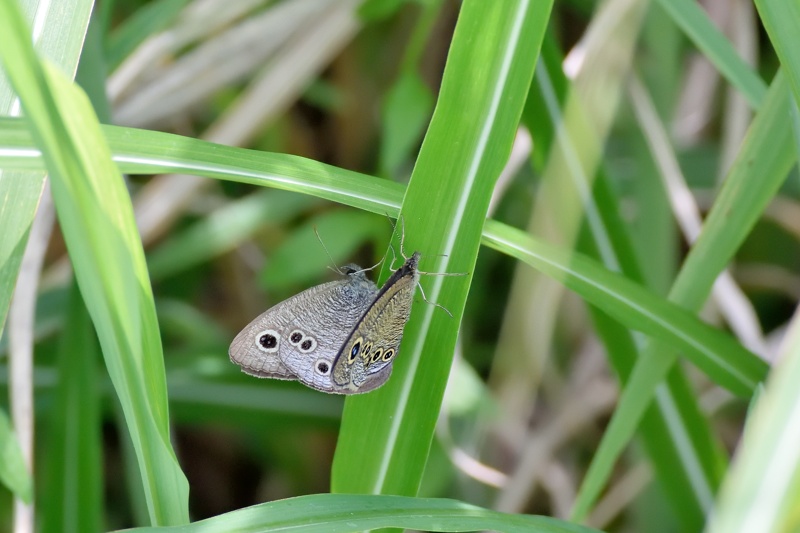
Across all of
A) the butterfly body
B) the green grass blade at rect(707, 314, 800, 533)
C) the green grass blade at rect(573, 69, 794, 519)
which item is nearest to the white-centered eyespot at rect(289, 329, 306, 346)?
the butterfly body

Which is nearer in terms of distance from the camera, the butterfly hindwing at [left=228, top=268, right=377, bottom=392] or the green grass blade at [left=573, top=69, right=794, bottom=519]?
the green grass blade at [left=573, top=69, right=794, bottom=519]

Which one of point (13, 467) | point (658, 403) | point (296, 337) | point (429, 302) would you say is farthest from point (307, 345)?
point (658, 403)

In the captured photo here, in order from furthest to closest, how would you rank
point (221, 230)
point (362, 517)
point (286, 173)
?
point (221, 230) → point (286, 173) → point (362, 517)

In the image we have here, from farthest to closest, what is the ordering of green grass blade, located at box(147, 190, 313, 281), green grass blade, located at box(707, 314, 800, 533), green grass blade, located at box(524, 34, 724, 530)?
green grass blade, located at box(147, 190, 313, 281)
green grass blade, located at box(524, 34, 724, 530)
green grass blade, located at box(707, 314, 800, 533)

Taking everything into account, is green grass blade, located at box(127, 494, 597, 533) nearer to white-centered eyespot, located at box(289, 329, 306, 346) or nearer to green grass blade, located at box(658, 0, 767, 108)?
white-centered eyespot, located at box(289, 329, 306, 346)

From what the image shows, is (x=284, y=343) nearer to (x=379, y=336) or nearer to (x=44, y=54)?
(x=379, y=336)

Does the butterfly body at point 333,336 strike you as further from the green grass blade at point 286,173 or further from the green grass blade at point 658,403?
the green grass blade at point 658,403
